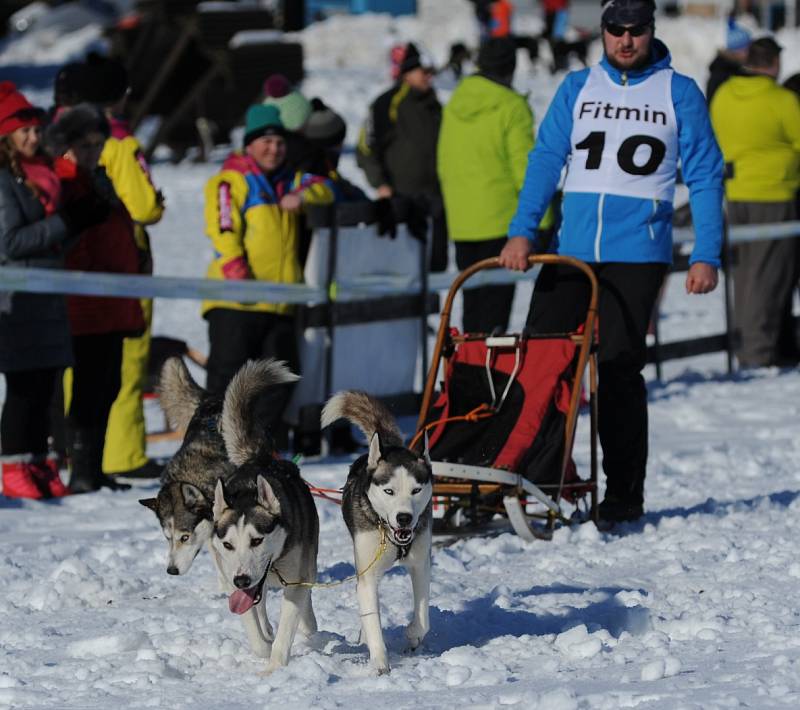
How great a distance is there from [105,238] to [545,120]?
2.17 meters

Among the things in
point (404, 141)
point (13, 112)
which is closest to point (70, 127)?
point (13, 112)

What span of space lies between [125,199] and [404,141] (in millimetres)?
3985

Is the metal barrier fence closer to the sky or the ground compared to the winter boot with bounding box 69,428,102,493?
closer to the sky

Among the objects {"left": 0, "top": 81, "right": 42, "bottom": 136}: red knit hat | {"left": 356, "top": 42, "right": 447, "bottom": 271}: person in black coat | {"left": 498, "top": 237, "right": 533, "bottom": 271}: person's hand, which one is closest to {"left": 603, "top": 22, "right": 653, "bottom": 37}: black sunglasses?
{"left": 498, "top": 237, "right": 533, "bottom": 271}: person's hand

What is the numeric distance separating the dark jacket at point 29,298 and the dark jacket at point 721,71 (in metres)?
5.62

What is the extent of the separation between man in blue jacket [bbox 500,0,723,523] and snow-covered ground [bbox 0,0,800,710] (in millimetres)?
646

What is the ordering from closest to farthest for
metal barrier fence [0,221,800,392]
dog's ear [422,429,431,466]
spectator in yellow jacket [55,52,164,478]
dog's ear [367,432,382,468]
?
dog's ear [367,432,382,468]
dog's ear [422,429,431,466]
metal barrier fence [0,221,800,392]
spectator in yellow jacket [55,52,164,478]

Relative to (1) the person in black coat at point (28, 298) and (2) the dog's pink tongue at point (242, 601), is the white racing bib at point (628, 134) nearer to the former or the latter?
(1) the person in black coat at point (28, 298)

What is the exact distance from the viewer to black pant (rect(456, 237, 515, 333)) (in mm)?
9539

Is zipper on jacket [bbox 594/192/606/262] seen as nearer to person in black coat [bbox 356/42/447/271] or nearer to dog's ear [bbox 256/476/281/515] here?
dog's ear [bbox 256/476/281/515]

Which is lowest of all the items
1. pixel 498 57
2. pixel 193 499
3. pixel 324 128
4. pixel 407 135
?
pixel 193 499

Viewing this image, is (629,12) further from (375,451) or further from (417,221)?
(417,221)

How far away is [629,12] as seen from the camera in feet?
20.3

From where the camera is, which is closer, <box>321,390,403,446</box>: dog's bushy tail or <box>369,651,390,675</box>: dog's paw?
<box>369,651,390,675</box>: dog's paw
